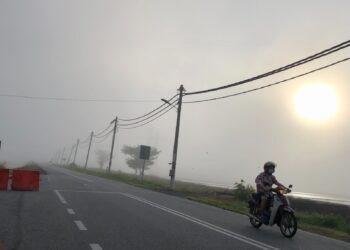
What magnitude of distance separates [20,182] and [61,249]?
14681 millimetres

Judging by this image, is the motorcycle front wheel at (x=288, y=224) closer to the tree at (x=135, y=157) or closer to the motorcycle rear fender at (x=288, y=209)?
the motorcycle rear fender at (x=288, y=209)

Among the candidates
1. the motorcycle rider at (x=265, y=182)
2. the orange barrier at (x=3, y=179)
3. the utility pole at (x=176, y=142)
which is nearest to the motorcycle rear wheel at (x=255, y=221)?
the motorcycle rider at (x=265, y=182)

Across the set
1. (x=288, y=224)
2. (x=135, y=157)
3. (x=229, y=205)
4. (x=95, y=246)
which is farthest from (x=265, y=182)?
(x=135, y=157)

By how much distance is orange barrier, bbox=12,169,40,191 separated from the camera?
2123 cm

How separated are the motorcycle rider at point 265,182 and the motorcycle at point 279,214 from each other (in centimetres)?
15

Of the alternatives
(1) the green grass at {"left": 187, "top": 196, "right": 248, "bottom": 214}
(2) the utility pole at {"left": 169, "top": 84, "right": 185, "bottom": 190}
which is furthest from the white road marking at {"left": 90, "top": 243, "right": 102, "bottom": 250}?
(2) the utility pole at {"left": 169, "top": 84, "right": 185, "bottom": 190}

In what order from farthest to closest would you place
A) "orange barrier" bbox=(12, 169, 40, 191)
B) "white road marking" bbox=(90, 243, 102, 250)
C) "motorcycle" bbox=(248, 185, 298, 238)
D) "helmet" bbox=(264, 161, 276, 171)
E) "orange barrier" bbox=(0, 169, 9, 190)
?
1. "orange barrier" bbox=(12, 169, 40, 191)
2. "orange barrier" bbox=(0, 169, 9, 190)
3. "helmet" bbox=(264, 161, 276, 171)
4. "motorcycle" bbox=(248, 185, 298, 238)
5. "white road marking" bbox=(90, 243, 102, 250)

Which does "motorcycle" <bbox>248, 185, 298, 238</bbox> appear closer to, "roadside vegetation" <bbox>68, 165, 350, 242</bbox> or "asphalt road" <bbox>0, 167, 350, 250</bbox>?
"asphalt road" <bbox>0, 167, 350, 250</bbox>

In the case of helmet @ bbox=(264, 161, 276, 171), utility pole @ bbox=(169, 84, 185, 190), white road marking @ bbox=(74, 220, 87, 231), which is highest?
utility pole @ bbox=(169, 84, 185, 190)

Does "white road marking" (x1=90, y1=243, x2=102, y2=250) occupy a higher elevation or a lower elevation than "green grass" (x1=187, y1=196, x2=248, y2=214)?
lower

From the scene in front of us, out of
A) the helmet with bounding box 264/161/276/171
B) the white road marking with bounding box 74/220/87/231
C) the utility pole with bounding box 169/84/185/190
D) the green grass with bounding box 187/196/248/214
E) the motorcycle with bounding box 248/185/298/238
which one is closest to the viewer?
the white road marking with bounding box 74/220/87/231

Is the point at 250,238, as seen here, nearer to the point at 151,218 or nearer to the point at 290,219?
the point at 290,219

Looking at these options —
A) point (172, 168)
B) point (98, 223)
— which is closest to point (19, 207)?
point (98, 223)

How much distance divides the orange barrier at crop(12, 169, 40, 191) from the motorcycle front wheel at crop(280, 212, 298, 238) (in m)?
13.5
